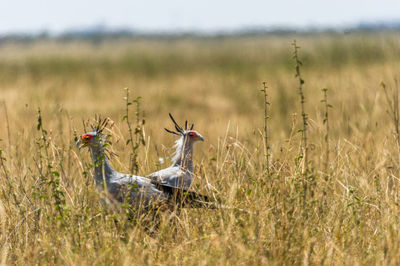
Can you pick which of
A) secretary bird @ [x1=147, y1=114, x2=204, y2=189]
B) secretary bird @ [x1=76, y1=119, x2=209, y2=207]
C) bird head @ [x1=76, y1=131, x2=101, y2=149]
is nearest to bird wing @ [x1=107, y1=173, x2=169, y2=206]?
A: secretary bird @ [x1=76, y1=119, x2=209, y2=207]

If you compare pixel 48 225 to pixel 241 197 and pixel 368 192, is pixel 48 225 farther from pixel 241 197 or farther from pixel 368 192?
pixel 368 192

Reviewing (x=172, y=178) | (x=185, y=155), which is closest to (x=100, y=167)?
(x=172, y=178)

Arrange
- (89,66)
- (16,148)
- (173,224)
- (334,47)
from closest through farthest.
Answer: (173,224) → (16,148) → (334,47) → (89,66)

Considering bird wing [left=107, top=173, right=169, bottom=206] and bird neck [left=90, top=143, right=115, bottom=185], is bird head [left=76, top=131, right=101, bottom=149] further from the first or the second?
bird wing [left=107, top=173, right=169, bottom=206]

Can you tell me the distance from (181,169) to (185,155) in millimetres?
109

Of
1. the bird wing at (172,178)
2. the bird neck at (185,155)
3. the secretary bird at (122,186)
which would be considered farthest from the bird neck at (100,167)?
the bird neck at (185,155)

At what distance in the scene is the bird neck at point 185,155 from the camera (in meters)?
3.82

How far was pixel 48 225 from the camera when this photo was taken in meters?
3.46

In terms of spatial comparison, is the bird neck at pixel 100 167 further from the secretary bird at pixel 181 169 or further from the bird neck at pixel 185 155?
the bird neck at pixel 185 155

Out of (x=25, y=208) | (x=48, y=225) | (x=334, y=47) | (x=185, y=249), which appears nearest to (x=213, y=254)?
(x=185, y=249)

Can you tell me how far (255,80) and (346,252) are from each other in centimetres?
1281

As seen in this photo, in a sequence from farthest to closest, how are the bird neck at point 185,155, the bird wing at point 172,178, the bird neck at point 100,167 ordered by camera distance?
the bird neck at point 185,155
the bird wing at point 172,178
the bird neck at point 100,167

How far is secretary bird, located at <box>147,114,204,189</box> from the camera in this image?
3693mm

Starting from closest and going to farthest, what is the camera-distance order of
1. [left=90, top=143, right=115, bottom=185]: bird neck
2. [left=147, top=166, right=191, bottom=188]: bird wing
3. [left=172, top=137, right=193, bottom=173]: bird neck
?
[left=90, top=143, right=115, bottom=185]: bird neck, [left=147, top=166, right=191, bottom=188]: bird wing, [left=172, top=137, right=193, bottom=173]: bird neck
